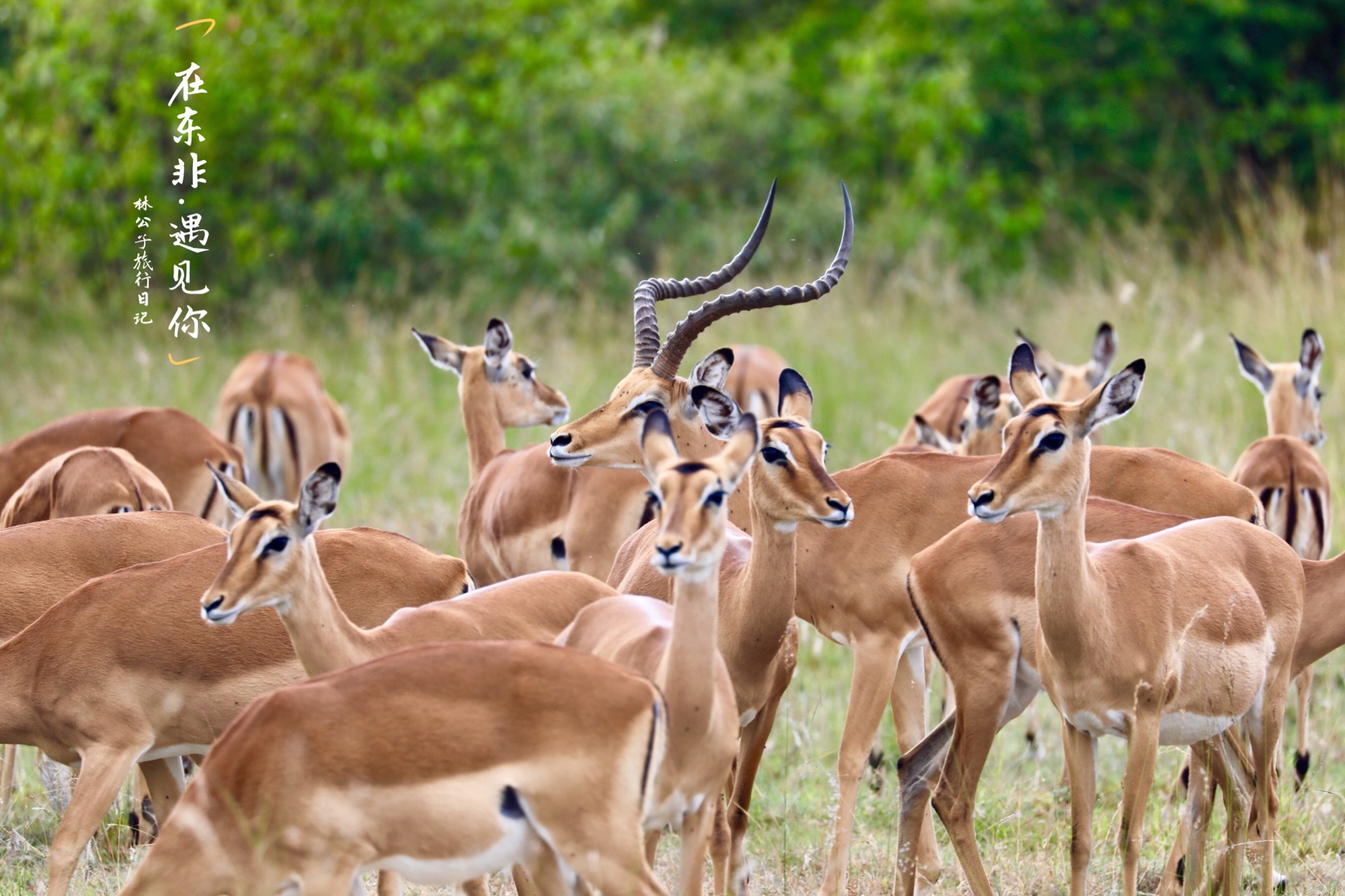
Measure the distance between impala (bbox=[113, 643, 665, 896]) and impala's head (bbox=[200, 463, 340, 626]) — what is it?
529 millimetres

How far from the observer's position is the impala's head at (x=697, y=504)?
2969mm

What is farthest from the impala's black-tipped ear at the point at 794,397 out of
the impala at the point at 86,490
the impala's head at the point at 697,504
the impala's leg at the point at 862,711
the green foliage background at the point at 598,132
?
the green foliage background at the point at 598,132

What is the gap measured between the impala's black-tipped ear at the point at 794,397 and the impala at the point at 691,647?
976 mm

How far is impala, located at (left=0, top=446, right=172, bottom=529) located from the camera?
17.9 ft

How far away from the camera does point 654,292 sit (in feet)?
17.8

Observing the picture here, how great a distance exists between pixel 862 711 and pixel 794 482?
1102 mm

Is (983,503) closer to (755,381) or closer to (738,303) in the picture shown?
(738,303)

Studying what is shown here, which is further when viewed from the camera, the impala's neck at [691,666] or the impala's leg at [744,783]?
the impala's leg at [744,783]

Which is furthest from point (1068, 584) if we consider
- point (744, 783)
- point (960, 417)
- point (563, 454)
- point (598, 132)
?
point (598, 132)

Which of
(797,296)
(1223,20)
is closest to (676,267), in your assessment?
(1223,20)

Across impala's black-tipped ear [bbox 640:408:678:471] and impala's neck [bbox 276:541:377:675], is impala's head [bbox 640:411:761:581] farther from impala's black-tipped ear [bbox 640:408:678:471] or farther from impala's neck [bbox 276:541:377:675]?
impala's neck [bbox 276:541:377:675]

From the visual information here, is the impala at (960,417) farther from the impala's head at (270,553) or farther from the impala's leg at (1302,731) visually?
the impala's head at (270,553)

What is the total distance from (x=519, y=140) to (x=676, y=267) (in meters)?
1.68

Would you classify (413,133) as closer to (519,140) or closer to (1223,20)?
(519,140)
